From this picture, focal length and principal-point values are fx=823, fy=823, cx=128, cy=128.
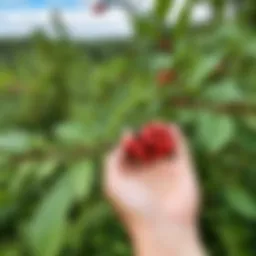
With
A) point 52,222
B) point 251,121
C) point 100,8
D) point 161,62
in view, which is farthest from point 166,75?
point 100,8

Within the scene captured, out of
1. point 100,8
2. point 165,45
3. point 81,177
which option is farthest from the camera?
point 100,8

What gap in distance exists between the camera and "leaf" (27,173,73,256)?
90 cm

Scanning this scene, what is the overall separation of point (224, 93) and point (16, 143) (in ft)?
0.81

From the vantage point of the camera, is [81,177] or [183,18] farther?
[183,18]

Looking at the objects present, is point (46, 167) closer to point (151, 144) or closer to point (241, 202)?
point (151, 144)

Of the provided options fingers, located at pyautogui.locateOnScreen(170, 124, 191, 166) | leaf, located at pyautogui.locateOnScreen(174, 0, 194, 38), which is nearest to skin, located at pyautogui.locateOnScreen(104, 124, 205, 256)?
fingers, located at pyautogui.locateOnScreen(170, 124, 191, 166)

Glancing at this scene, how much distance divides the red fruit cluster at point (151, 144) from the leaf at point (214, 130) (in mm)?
38

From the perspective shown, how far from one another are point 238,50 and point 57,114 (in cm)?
29

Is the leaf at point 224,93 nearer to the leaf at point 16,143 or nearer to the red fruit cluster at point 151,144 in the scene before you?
the red fruit cluster at point 151,144

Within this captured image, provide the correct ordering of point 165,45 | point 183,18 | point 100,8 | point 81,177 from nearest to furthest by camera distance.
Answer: point 81,177, point 183,18, point 165,45, point 100,8

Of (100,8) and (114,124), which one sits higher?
(114,124)

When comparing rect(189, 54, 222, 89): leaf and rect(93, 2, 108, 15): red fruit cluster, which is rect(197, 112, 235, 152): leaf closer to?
rect(189, 54, 222, 89): leaf

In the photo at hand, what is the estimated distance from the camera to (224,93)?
0.95 meters

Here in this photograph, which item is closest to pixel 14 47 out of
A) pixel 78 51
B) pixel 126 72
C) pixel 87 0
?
pixel 87 0
